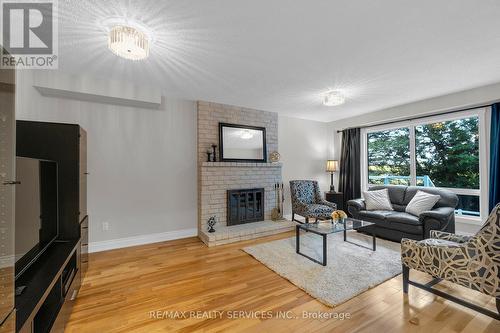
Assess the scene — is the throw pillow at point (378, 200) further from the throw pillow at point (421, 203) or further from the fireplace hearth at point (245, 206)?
the fireplace hearth at point (245, 206)

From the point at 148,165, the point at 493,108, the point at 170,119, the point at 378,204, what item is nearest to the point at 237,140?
the point at 170,119

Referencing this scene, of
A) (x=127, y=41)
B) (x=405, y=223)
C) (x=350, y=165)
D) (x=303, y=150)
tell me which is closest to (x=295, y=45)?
(x=127, y=41)

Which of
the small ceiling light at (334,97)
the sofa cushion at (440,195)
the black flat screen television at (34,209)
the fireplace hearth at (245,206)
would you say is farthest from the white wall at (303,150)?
the black flat screen television at (34,209)

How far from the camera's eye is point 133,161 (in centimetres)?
333

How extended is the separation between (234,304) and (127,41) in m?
2.44

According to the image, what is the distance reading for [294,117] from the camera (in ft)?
16.5

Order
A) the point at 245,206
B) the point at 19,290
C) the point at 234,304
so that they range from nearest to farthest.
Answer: the point at 19,290 < the point at 234,304 < the point at 245,206

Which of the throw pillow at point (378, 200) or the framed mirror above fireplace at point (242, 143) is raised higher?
the framed mirror above fireplace at point (242, 143)

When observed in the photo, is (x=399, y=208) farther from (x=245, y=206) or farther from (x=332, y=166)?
(x=245, y=206)

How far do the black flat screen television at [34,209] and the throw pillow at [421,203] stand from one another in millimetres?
4539

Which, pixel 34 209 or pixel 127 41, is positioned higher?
pixel 127 41

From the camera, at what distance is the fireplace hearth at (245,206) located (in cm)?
391

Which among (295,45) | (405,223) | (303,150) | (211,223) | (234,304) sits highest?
(295,45)

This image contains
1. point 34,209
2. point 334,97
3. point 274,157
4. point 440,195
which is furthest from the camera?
point 274,157
